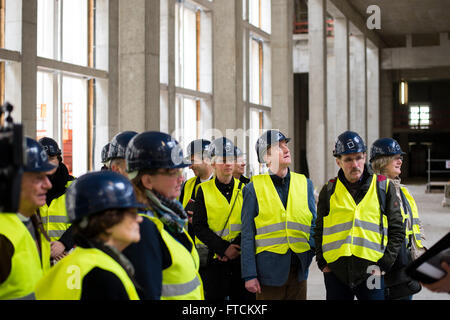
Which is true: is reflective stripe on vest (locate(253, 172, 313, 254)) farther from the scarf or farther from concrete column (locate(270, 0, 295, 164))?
concrete column (locate(270, 0, 295, 164))

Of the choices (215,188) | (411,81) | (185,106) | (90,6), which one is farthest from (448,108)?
(215,188)

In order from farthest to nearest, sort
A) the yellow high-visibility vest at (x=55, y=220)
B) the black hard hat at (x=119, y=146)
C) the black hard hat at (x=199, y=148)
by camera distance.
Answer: the black hard hat at (x=199, y=148) → the yellow high-visibility vest at (x=55, y=220) → the black hard hat at (x=119, y=146)

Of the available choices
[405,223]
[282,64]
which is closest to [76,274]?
[405,223]

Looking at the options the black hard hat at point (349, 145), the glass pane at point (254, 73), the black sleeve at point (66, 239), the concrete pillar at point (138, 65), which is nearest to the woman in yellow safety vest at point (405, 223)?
the black hard hat at point (349, 145)

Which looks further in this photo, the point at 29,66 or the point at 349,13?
the point at 349,13

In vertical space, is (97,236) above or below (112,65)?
below

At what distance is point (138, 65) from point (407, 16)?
24.4 meters

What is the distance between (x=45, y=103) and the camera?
41.2ft

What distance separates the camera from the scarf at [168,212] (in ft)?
9.50

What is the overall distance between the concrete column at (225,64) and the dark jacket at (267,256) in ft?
32.7

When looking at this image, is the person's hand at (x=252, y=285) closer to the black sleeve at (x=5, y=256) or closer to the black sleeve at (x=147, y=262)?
the black sleeve at (x=147, y=262)

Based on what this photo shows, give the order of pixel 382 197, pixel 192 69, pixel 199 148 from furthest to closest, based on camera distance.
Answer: pixel 192 69 < pixel 199 148 < pixel 382 197

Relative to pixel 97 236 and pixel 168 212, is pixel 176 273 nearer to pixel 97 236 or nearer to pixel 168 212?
pixel 168 212

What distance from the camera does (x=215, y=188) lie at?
5465mm
